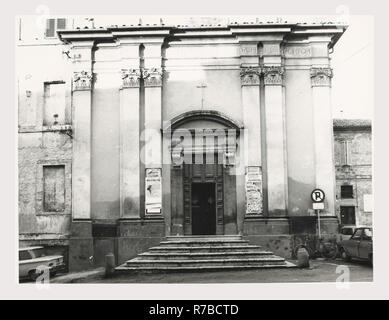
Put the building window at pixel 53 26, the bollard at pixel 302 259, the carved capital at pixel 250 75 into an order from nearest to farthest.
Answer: the bollard at pixel 302 259 → the building window at pixel 53 26 → the carved capital at pixel 250 75

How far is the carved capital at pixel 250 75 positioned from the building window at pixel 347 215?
4.54 meters

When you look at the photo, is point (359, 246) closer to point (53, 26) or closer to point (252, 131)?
point (252, 131)

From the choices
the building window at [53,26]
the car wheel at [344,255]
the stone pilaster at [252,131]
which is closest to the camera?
Result: the car wheel at [344,255]

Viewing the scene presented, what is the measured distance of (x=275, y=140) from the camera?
16531mm

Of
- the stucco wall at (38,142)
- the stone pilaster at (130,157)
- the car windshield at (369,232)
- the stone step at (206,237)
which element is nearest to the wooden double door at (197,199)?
the stone step at (206,237)

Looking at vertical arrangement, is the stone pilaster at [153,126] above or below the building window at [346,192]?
above

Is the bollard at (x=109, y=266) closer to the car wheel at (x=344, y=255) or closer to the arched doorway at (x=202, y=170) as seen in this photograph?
the arched doorway at (x=202, y=170)

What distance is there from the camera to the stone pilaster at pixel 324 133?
16281 millimetres

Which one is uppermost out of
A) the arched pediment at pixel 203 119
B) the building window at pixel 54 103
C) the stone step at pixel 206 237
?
the building window at pixel 54 103

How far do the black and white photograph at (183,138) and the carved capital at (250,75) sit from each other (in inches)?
1.2

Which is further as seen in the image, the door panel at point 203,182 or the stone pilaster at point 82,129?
the door panel at point 203,182

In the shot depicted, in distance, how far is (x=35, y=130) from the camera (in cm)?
1652

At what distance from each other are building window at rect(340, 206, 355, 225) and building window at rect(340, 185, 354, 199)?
32cm
